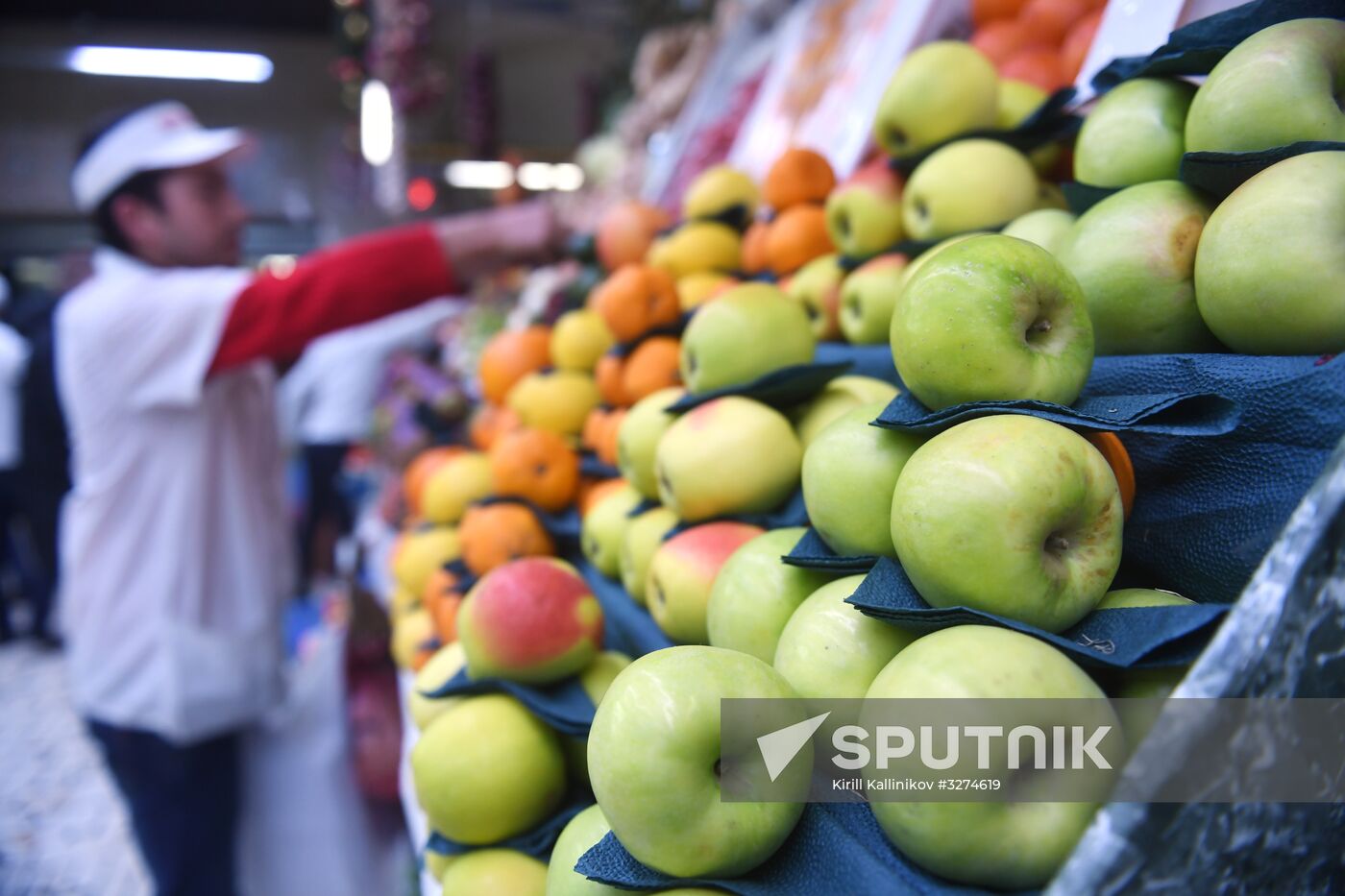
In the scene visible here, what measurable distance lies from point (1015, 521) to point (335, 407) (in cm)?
623

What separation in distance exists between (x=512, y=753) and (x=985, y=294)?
0.82 meters

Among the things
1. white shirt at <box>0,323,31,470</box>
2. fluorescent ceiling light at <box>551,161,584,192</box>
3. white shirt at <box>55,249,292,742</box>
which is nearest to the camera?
white shirt at <box>55,249,292,742</box>

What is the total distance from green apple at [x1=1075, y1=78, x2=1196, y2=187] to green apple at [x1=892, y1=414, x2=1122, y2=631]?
1.72 feet

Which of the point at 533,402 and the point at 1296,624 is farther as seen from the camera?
the point at 533,402

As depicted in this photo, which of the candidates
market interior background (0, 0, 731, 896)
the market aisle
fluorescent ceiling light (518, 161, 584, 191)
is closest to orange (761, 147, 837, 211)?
market interior background (0, 0, 731, 896)

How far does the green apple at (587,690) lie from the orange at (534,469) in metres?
Result: 0.54

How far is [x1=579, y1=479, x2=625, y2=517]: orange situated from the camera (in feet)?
5.24

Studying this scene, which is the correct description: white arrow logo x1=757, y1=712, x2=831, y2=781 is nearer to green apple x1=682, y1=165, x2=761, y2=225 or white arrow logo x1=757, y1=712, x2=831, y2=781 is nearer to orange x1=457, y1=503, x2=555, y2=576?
orange x1=457, y1=503, x2=555, y2=576

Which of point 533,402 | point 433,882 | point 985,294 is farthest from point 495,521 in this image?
point 985,294

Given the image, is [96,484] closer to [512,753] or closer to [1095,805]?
[512,753]

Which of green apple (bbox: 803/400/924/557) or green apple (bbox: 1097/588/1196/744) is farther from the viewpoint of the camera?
green apple (bbox: 803/400/924/557)

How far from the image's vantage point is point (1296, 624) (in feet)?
1.85

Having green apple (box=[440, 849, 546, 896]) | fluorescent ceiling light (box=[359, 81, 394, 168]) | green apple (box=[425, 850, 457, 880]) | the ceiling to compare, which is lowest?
green apple (box=[425, 850, 457, 880])

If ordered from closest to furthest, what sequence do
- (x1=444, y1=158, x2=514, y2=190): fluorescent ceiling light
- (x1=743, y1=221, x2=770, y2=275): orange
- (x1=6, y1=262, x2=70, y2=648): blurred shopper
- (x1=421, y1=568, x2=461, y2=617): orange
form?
(x1=421, y1=568, x2=461, y2=617): orange
(x1=743, y1=221, x2=770, y2=275): orange
(x1=6, y1=262, x2=70, y2=648): blurred shopper
(x1=444, y1=158, x2=514, y2=190): fluorescent ceiling light
